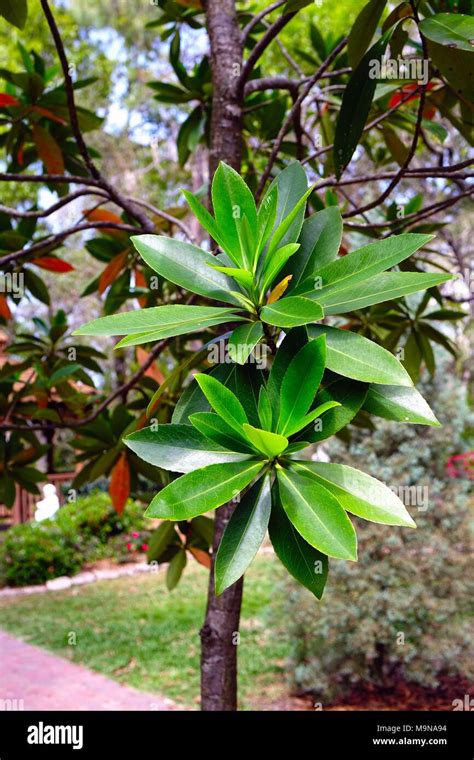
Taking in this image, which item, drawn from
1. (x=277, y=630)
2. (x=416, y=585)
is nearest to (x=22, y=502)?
(x=277, y=630)

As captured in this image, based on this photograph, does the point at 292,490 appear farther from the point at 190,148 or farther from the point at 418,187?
the point at 418,187

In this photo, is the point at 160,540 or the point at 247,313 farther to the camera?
the point at 160,540

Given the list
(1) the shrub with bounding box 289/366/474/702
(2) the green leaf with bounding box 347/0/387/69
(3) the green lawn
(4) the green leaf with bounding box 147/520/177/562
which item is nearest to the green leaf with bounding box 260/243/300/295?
(2) the green leaf with bounding box 347/0/387/69

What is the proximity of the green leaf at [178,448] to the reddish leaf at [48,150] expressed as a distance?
1.35 m

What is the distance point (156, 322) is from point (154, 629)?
251 inches

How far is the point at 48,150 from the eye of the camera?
6.00 feet

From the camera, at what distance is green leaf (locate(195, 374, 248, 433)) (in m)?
0.63

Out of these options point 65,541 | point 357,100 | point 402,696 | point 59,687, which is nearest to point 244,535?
point 357,100

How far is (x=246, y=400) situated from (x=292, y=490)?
136mm

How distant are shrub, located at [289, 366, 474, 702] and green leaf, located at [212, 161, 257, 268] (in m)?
3.45

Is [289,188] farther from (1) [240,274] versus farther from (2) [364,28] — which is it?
(2) [364,28]

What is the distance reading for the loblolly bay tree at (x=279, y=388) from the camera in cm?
62

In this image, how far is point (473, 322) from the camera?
10961 millimetres

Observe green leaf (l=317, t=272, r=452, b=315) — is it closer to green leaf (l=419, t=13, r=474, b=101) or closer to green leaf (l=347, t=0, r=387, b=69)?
green leaf (l=419, t=13, r=474, b=101)
